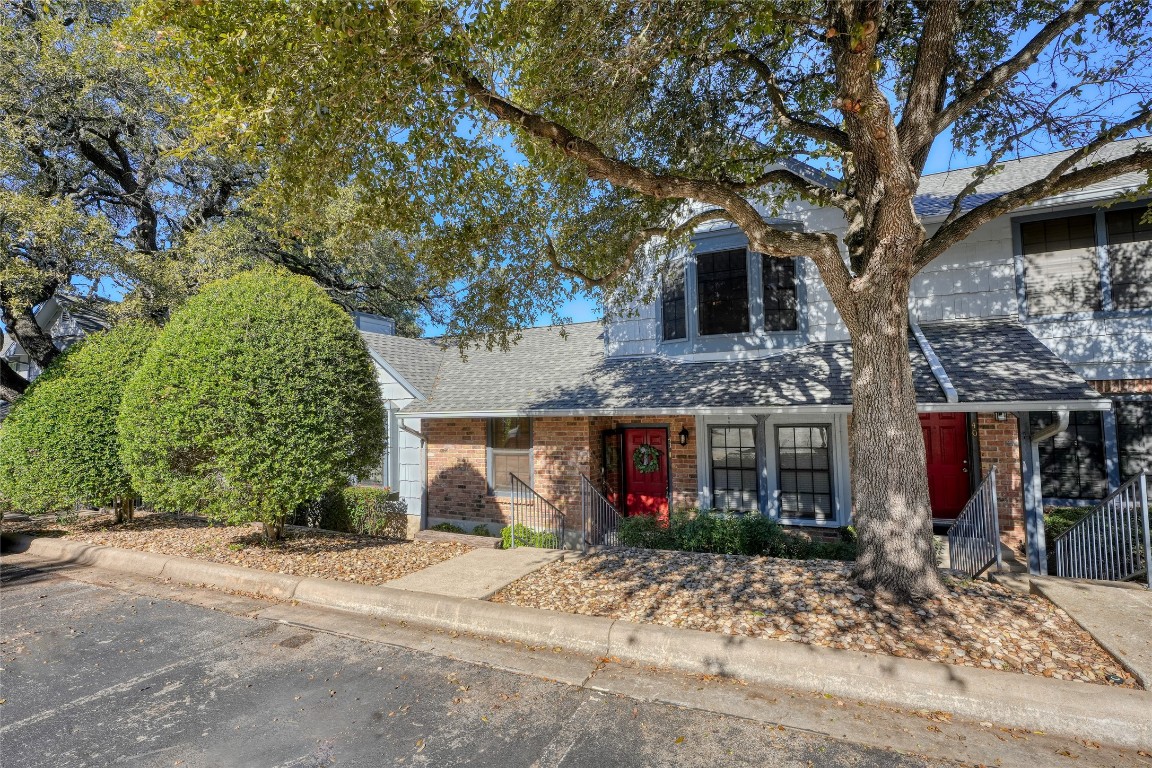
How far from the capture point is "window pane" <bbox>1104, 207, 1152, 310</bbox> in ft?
28.1

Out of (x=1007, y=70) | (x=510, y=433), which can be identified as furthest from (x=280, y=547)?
(x=1007, y=70)

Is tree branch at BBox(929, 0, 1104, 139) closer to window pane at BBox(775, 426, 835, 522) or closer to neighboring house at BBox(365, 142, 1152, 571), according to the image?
neighboring house at BBox(365, 142, 1152, 571)

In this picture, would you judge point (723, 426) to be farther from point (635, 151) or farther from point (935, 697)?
point (935, 697)

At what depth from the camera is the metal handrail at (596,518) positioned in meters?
Answer: 9.74

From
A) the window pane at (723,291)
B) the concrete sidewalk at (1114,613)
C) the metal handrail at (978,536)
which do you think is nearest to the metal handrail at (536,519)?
the window pane at (723,291)

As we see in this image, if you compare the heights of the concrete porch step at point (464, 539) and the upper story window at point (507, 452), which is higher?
the upper story window at point (507, 452)

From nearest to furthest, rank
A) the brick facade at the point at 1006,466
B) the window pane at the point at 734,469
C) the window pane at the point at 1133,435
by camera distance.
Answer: the brick facade at the point at 1006,466 < the window pane at the point at 1133,435 < the window pane at the point at 734,469

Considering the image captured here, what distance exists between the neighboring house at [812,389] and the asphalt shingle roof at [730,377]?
0.05 metres

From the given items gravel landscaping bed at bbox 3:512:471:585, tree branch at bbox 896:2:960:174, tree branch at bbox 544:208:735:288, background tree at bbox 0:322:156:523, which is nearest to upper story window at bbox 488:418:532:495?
gravel landscaping bed at bbox 3:512:471:585

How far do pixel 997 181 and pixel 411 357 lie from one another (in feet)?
44.3

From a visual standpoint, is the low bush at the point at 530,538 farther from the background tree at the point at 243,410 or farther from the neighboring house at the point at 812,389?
the background tree at the point at 243,410

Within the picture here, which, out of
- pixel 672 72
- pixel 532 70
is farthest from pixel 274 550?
pixel 672 72

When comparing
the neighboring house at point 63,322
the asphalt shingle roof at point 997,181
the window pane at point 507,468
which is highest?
the asphalt shingle roof at point 997,181

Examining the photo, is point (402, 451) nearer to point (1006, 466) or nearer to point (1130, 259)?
point (1006, 466)
